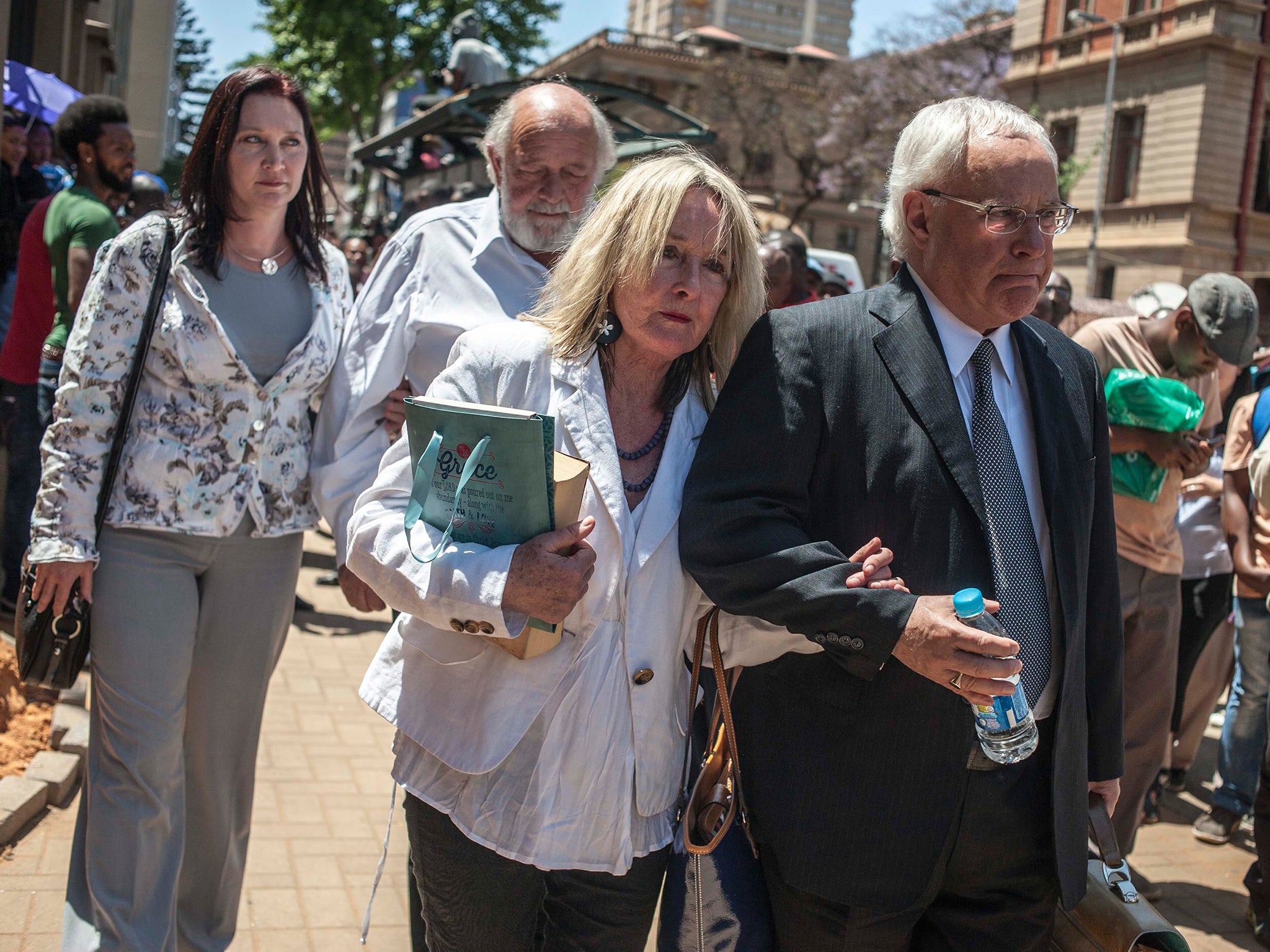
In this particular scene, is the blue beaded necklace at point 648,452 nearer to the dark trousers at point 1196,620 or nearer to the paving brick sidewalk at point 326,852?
the paving brick sidewalk at point 326,852

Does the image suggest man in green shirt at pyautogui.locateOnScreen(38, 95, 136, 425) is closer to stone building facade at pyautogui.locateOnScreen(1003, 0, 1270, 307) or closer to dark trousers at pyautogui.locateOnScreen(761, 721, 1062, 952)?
dark trousers at pyautogui.locateOnScreen(761, 721, 1062, 952)

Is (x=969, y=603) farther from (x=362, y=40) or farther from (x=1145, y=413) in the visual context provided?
(x=362, y=40)

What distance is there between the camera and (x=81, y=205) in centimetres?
497

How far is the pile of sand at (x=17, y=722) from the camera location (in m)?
4.17

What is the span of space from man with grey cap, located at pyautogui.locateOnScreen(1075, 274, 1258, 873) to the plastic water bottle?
2.15 meters

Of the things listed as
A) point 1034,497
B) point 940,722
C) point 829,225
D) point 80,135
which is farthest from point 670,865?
point 829,225

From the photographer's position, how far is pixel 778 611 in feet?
6.97

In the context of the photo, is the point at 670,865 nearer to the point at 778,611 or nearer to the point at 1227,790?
the point at 778,611

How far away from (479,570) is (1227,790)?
4.39m

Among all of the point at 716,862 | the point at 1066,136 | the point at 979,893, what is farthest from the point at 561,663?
the point at 1066,136

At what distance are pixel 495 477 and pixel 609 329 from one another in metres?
0.49

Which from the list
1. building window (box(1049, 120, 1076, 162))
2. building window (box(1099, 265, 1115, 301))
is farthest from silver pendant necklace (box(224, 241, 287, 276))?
building window (box(1049, 120, 1076, 162))

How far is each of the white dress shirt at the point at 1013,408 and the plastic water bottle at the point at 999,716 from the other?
0.13 meters

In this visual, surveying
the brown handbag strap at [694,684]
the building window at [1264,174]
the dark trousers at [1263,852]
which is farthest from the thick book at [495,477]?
the building window at [1264,174]
